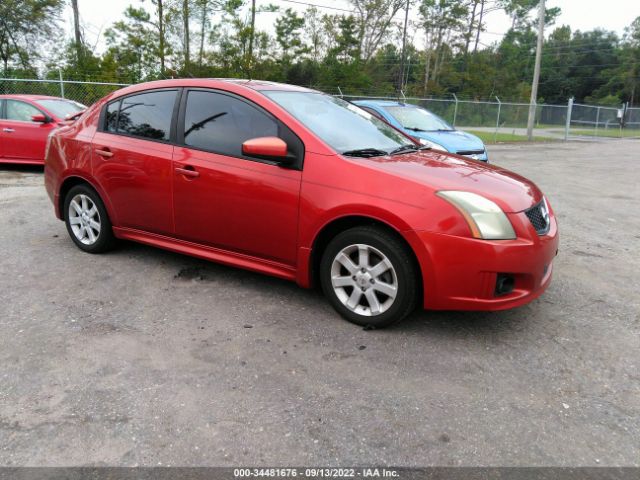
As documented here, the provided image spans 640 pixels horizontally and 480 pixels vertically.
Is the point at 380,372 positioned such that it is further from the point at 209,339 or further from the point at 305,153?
the point at 305,153

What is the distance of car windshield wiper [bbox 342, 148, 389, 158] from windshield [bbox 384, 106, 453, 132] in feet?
20.7

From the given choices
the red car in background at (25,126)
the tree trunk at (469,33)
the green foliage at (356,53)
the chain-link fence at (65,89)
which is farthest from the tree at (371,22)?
the red car in background at (25,126)

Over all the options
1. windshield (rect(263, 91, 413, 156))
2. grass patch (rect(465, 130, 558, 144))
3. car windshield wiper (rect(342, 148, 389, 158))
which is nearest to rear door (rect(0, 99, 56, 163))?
windshield (rect(263, 91, 413, 156))

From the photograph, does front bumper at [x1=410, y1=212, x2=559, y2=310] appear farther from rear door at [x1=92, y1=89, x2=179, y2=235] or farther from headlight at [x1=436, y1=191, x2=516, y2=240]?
rear door at [x1=92, y1=89, x2=179, y2=235]

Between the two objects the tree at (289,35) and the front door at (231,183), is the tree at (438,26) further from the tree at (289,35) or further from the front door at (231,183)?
the front door at (231,183)

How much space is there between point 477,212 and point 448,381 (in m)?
1.03

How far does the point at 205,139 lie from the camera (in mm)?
4109

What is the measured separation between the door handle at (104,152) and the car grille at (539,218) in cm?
341

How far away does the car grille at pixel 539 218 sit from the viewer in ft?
11.2

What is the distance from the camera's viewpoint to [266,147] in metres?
3.59

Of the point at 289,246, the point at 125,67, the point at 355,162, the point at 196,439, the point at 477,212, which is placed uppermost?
the point at 125,67

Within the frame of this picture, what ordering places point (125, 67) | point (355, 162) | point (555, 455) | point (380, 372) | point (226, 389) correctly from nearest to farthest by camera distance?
point (555, 455), point (226, 389), point (380, 372), point (355, 162), point (125, 67)

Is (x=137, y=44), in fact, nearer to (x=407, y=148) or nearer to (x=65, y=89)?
(x=65, y=89)

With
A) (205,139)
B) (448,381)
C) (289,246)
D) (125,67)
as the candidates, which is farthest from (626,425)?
(125,67)
